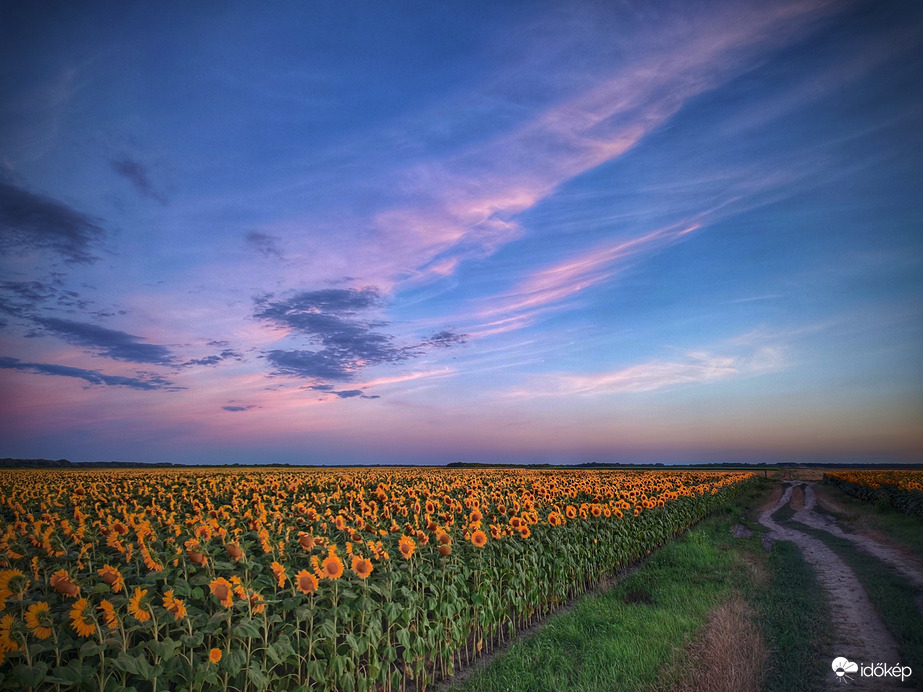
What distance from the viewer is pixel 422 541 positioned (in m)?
→ 7.30

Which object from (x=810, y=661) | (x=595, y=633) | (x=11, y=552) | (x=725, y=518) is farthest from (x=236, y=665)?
(x=725, y=518)

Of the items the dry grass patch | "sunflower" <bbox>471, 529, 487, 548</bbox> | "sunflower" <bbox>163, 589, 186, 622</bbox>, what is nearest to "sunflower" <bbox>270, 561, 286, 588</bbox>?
"sunflower" <bbox>163, 589, 186, 622</bbox>

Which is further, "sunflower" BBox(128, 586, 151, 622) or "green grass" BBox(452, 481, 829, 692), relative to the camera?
"green grass" BBox(452, 481, 829, 692)

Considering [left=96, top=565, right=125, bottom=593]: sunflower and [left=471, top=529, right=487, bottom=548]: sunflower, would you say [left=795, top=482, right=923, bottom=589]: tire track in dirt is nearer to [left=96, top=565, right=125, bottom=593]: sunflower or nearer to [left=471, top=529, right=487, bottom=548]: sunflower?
[left=471, top=529, right=487, bottom=548]: sunflower

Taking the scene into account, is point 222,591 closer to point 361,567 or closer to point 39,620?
point 39,620

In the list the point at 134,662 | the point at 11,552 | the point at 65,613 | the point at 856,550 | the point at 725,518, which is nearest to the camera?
the point at 134,662

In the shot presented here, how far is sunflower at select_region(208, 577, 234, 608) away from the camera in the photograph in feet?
14.6

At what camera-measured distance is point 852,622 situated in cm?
957

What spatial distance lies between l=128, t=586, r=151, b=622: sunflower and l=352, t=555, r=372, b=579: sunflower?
1951mm

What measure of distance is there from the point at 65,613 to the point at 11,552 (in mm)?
2255

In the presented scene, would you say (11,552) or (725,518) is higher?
(11,552)

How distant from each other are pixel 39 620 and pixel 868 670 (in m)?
9.79

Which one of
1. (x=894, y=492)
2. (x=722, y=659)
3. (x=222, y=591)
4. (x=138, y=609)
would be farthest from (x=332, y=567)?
(x=894, y=492)

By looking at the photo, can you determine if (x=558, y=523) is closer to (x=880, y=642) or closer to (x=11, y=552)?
(x=880, y=642)
